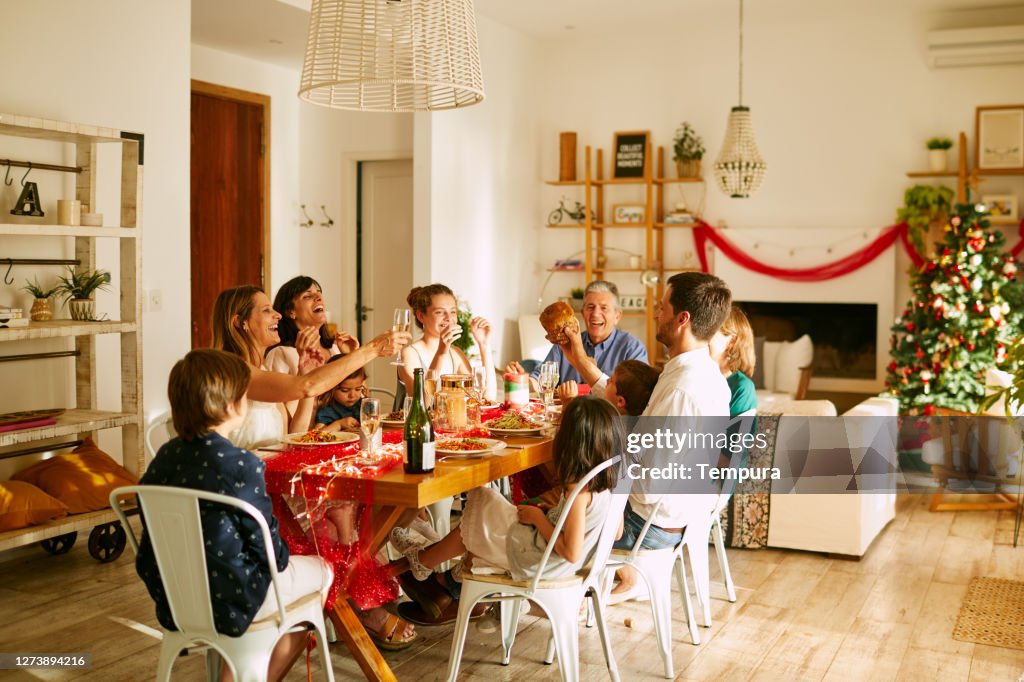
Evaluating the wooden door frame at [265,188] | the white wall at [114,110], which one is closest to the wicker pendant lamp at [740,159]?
the wooden door frame at [265,188]

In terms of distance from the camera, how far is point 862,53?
24.5 ft

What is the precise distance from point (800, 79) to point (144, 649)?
6236 mm

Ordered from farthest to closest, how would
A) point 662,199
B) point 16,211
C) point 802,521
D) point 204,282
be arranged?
1. point 662,199
2. point 204,282
3. point 802,521
4. point 16,211

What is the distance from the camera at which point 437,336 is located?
14.1 feet

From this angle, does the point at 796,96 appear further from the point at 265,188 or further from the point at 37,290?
the point at 37,290

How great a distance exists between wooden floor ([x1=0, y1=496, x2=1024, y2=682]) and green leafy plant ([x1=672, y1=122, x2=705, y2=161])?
3891 millimetres

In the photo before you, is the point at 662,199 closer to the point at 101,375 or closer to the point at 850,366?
the point at 850,366

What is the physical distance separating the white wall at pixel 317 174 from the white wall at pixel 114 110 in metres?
2.46

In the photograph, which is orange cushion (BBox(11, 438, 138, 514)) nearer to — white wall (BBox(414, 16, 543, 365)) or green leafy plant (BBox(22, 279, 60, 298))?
green leafy plant (BBox(22, 279, 60, 298))

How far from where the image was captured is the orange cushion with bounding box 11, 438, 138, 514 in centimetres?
425

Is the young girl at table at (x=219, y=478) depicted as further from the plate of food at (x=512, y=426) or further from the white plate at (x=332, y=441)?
the plate of food at (x=512, y=426)

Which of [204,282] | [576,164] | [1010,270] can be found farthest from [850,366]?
[204,282]

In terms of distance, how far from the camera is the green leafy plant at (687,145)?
7.85 metres

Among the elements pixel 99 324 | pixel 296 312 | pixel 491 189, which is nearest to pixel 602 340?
pixel 296 312
